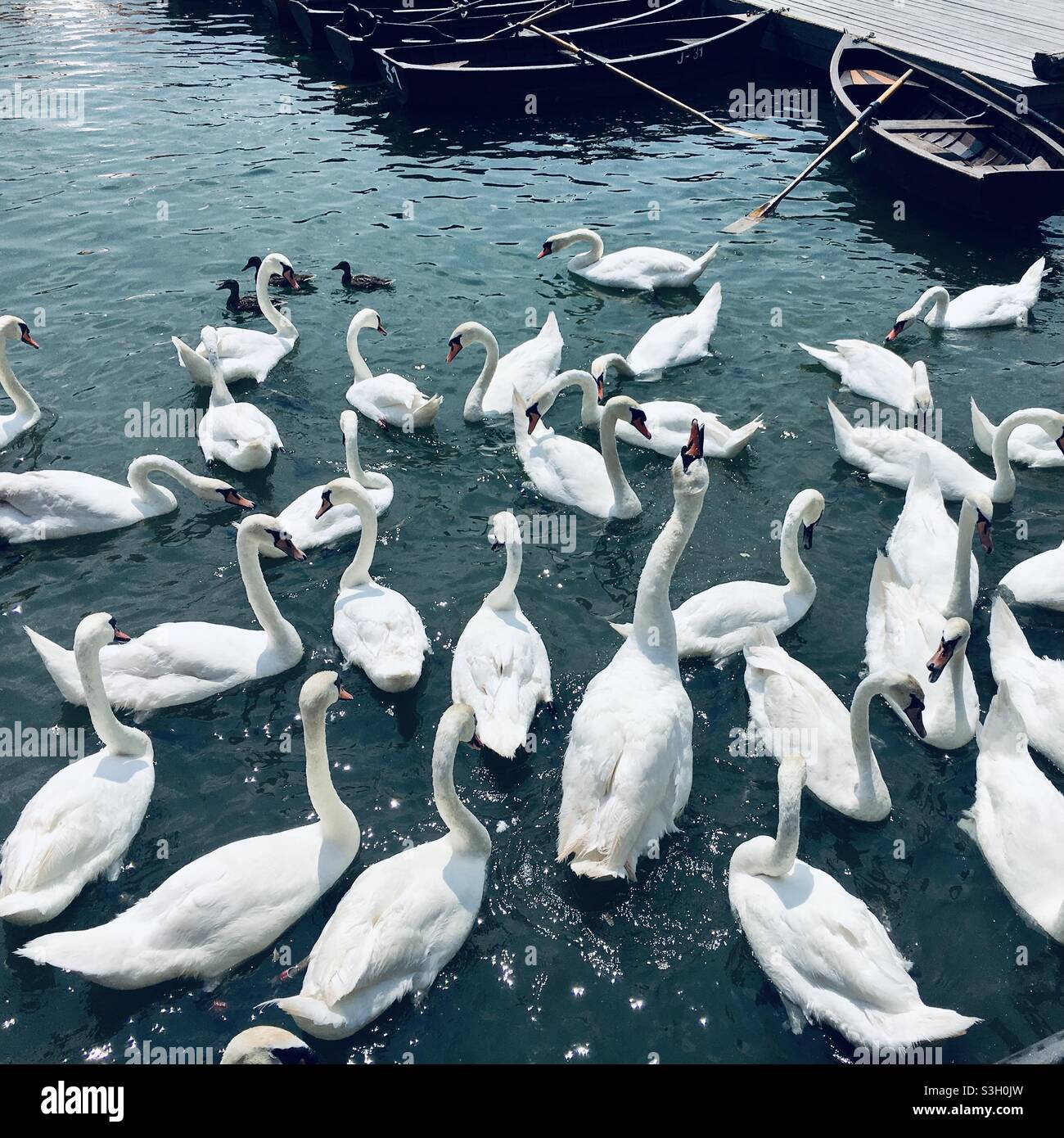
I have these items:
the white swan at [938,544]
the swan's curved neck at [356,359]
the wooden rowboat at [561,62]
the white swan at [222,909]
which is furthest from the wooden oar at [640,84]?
the white swan at [222,909]

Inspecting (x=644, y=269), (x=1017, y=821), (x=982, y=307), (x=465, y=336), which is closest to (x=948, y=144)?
(x=982, y=307)

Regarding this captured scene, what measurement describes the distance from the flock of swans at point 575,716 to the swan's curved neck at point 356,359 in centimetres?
82

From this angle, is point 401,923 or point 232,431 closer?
point 401,923

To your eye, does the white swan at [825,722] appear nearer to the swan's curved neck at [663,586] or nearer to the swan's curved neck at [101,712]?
the swan's curved neck at [663,586]

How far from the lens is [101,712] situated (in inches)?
288

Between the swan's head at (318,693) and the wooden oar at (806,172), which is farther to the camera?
the wooden oar at (806,172)

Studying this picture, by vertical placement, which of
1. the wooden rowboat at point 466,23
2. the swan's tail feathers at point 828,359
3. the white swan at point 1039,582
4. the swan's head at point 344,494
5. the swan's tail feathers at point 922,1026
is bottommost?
the swan's tail feathers at point 922,1026

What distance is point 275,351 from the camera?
13516 millimetres

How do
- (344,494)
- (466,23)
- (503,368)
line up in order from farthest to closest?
(466,23), (503,368), (344,494)

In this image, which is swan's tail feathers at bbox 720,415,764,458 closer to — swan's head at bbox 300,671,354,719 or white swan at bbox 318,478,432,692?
white swan at bbox 318,478,432,692

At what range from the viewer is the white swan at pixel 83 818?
6.39 m

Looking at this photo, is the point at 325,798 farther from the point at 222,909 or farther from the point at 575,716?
the point at 575,716

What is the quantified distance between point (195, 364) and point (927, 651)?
9502mm
